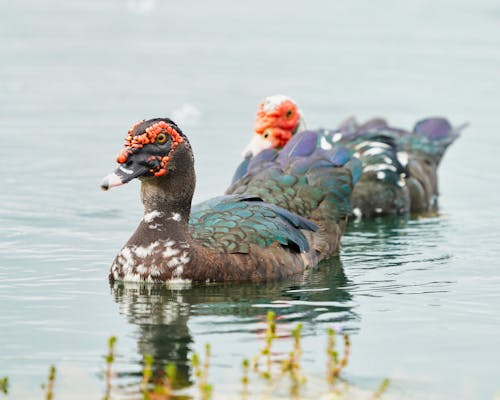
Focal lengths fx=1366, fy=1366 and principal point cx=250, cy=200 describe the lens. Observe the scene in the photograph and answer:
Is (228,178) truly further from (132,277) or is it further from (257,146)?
(132,277)

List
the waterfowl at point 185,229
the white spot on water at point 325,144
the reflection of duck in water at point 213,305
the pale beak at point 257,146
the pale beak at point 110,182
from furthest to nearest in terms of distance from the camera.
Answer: the pale beak at point 257,146, the white spot on water at point 325,144, the waterfowl at point 185,229, the pale beak at point 110,182, the reflection of duck in water at point 213,305

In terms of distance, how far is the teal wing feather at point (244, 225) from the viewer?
10906 millimetres

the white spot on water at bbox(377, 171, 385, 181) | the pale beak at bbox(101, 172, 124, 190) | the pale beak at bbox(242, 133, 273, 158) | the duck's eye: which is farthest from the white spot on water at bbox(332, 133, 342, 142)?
the pale beak at bbox(101, 172, 124, 190)

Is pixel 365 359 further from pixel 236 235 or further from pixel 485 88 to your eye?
pixel 485 88

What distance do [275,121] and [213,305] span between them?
4510mm

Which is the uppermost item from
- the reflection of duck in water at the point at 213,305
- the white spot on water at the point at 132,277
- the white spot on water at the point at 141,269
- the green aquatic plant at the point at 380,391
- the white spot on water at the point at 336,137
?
the white spot on water at the point at 336,137

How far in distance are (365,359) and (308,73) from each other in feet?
41.9

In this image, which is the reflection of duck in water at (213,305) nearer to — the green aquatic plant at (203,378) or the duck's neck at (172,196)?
the duck's neck at (172,196)

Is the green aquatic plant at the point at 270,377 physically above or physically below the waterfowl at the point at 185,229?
below

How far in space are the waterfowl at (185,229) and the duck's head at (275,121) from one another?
278cm

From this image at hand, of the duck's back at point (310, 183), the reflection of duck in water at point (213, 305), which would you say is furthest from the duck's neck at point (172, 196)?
→ the duck's back at point (310, 183)

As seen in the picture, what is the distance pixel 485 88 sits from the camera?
20.4 meters

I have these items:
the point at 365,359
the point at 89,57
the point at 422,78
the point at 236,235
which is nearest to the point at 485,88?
the point at 422,78

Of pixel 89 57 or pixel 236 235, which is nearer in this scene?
pixel 236 235
